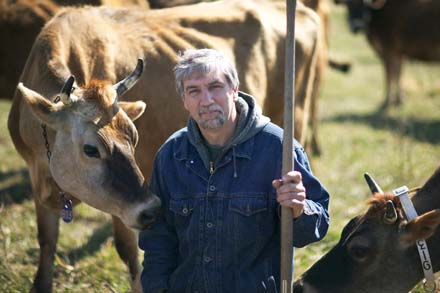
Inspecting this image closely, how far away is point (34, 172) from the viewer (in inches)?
235

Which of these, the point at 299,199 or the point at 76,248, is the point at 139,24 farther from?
the point at 299,199

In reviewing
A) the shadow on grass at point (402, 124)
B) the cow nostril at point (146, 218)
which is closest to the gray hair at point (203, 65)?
the cow nostril at point (146, 218)

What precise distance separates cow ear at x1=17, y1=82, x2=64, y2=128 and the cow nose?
83 centimetres

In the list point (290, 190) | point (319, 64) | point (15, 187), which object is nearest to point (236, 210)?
point (290, 190)

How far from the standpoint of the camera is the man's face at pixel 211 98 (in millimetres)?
4160

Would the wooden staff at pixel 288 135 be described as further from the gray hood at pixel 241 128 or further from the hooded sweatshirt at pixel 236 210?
the gray hood at pixel 241 128

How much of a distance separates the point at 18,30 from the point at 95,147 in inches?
180

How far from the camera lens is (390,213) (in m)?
4.74

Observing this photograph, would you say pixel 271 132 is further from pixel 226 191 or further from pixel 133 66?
pixel 133 66

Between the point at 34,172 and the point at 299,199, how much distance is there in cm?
263

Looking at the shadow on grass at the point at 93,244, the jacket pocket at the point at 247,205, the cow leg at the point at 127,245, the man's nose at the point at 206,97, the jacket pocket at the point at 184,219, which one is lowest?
the shadow on grass at the point at 93,244

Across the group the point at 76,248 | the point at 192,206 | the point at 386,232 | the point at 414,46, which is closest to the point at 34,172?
the point at 76,248

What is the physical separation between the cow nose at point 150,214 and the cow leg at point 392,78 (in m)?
10.9

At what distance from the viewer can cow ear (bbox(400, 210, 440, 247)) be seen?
15.2ft
